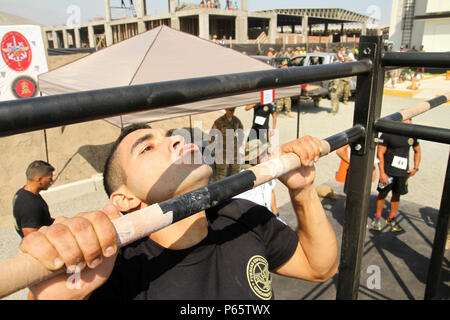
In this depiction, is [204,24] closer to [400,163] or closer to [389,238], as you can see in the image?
[400,163]

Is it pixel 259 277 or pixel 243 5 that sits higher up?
pixel 243 5

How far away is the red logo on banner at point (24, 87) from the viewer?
7664 mm

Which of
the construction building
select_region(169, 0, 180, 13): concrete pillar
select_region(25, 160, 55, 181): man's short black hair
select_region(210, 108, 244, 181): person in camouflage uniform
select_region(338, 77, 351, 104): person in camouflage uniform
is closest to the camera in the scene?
select_region(25, 160, 55, 181): man's short black hair

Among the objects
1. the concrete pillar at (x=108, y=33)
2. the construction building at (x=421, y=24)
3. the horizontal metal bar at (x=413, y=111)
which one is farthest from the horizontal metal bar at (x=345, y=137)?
the concrete pillar at (x=108, y=33)

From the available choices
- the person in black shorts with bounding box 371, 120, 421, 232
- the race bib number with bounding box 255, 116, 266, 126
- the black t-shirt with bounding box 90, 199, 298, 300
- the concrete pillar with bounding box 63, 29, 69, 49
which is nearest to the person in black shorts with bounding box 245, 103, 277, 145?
the race bib number with bounding box 255, 116, 266, 126

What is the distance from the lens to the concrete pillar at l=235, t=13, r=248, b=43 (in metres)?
28.7

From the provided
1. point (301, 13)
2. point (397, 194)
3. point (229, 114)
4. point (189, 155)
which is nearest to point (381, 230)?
point (397, 194)

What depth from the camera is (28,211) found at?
3207 mm

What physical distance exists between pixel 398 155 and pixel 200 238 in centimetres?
401

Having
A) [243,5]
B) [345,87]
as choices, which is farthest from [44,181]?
[243,5]

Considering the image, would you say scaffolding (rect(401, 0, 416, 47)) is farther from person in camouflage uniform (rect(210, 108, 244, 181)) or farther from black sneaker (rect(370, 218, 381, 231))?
black sneaker (rect(370, 218, 381, 231))

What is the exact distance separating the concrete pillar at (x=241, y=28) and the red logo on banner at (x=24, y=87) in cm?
2289

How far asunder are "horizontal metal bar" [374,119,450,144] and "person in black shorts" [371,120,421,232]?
11.9 ft

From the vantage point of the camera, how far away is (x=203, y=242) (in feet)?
4.31
